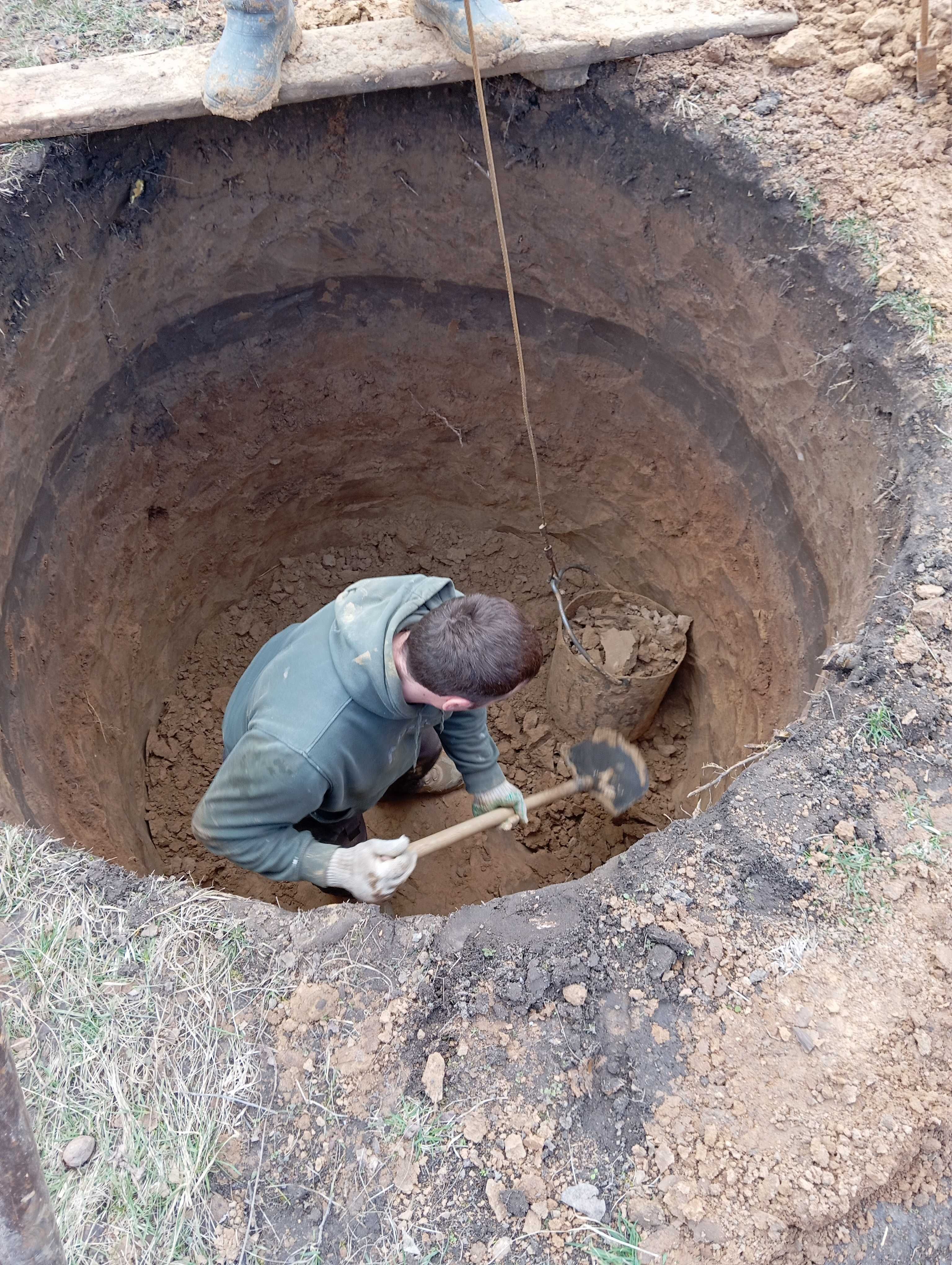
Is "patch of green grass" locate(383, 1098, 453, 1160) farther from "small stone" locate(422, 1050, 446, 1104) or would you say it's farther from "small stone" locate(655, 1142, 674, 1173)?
"small stone" locate(655, 1142, 674, 1173)

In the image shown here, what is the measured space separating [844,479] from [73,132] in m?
2.98

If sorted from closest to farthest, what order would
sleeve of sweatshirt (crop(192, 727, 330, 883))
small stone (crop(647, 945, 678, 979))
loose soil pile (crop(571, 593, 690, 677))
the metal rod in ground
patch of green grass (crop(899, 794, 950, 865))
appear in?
the metal rod in ground
small stone (crop(647, 945, 678, 979))
patch of green grass (crop(899, 794, 950, 865))
sleeve of sweatshirt (crop(192, 727, 330, 883))
loose soil pile (crop(571, 593, 690, 677))

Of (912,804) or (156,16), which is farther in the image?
(156,16)

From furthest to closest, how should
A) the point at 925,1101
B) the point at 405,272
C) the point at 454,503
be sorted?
the point at 454,503 → the point at 405,272 → the point at 925,1101

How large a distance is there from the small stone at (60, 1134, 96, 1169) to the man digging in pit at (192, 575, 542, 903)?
0.76 meters

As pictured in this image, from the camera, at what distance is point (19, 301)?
2850mm

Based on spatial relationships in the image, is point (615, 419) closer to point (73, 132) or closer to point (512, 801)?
point (512, 801)

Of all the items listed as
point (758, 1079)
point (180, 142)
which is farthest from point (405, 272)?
point (758, 1079)

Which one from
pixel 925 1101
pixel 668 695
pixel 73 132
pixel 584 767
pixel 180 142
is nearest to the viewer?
pixel 925 1101

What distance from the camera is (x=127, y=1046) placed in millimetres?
1664

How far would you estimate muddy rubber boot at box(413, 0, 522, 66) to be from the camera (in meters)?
2.72

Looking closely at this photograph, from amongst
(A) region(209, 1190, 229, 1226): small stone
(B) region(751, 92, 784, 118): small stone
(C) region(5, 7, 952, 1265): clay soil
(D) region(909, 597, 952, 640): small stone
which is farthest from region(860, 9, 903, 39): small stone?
(A) region(209, 1190, 229, 1226): small stone

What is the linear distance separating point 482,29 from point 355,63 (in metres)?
0.47

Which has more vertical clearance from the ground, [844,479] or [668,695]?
[844,479]
